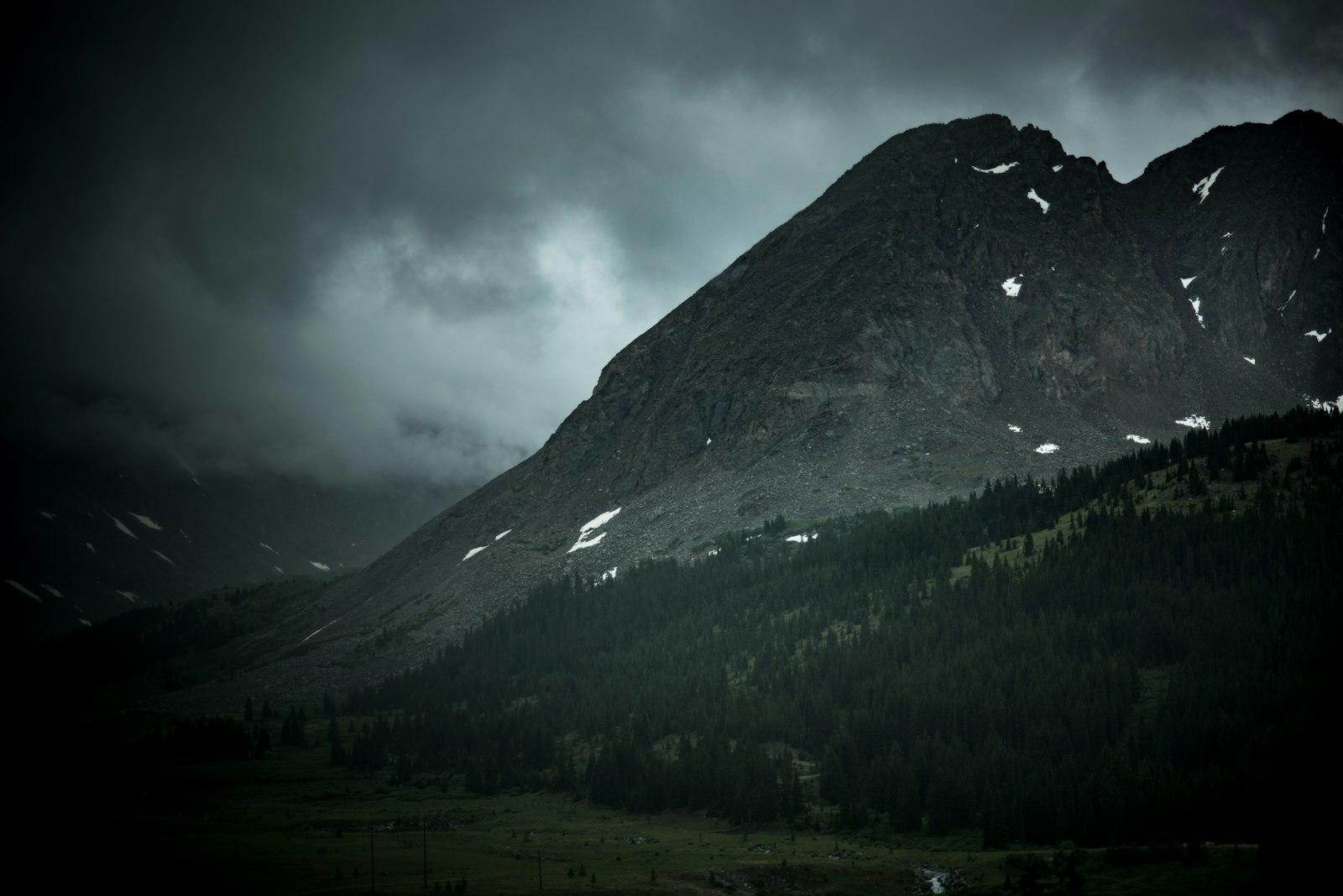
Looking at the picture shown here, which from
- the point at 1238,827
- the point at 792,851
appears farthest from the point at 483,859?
the point at 1238,827

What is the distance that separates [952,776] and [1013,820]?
957 cm

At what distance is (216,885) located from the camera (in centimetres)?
6769

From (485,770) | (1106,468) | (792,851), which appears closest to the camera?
(792,851)

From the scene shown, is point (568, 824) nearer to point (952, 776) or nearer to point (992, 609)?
point (952, 776)

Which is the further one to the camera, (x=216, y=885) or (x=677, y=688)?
(x=677, y=688)

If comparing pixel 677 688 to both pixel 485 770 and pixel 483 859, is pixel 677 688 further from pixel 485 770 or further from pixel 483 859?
pixel 483 859

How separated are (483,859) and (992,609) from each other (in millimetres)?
85839

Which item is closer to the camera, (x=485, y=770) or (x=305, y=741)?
(x=485, y=770)

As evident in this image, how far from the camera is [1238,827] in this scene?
87.4 metres

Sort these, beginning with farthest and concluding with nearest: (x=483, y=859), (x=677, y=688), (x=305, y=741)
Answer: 1. (x=305, y=741)
2. (x=677, y=688)
3. (x=483, y=859)

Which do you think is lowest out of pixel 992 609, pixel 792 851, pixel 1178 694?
pixel 792 851

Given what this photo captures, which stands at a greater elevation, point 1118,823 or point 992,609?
point 992,609

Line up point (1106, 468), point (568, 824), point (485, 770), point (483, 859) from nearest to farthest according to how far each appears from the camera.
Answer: point (483, 859)
point (568, 824)
point (485, 770)
point (1106, 468)

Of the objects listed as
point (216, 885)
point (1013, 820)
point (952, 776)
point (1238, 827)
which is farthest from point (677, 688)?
point (216, 885)
